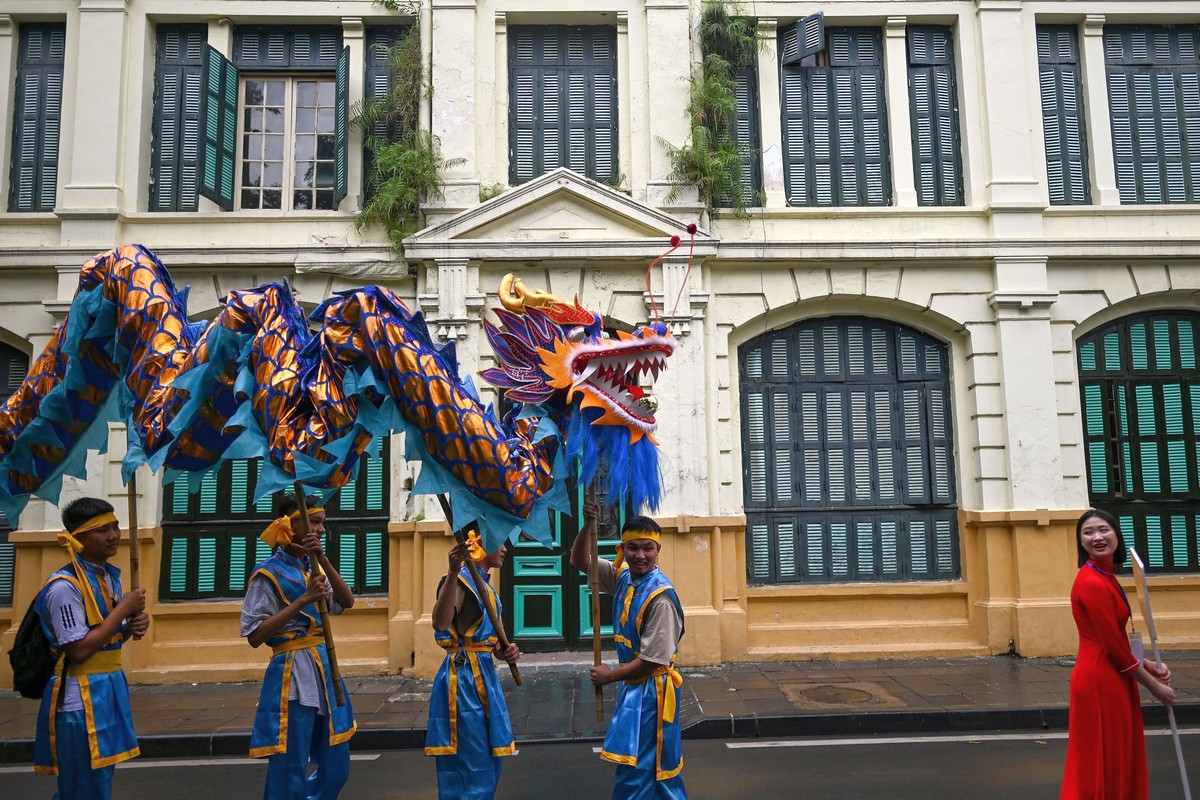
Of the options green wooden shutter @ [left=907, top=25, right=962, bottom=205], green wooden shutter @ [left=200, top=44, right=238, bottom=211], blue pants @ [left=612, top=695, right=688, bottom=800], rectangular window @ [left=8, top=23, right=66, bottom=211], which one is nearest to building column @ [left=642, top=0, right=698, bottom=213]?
green wooden shutter @ [left=907, top=25, right=962, bottom=205]

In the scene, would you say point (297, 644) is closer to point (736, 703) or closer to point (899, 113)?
point (736, 703)

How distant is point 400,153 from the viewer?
9930 mm

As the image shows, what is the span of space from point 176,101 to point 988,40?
973 cm

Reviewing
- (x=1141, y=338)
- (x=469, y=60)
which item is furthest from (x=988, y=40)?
(x=469, y=60)

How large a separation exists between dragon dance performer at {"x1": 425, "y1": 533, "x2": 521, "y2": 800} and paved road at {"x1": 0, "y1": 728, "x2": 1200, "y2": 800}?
4.83ft

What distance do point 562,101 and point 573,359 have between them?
23.2ft

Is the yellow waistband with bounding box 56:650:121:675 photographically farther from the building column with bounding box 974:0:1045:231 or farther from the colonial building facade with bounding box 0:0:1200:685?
the building column with bounding box 974:0:1045:231

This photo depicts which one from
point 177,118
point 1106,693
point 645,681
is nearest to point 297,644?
point 645,681

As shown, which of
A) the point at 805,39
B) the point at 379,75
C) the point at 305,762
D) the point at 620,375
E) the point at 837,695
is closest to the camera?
the point at 620,375

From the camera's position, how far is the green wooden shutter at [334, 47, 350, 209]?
33.6 ft

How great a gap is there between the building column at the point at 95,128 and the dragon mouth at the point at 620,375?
308 inches

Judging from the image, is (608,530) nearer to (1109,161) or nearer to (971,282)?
(971,282)

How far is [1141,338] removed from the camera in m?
10.6

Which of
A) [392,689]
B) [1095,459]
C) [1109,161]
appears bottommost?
[392,689]
